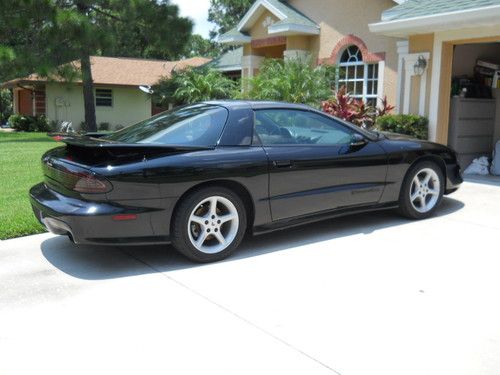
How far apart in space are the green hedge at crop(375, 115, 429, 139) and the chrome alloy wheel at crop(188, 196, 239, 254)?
649 cm

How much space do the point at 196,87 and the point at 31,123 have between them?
31.4 feet

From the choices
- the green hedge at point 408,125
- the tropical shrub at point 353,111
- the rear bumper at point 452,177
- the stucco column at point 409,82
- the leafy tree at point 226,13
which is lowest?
the rear bumper at point 452,177

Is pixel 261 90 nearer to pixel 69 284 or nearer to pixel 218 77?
pixel 218 77

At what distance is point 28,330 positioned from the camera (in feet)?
11.8

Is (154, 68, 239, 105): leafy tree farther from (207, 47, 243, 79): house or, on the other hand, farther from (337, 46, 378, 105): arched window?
(337, 46, 378, 105): arched window

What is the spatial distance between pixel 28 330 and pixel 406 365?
2413 mm

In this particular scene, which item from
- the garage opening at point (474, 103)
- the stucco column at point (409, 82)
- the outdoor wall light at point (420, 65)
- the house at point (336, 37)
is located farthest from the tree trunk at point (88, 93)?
the garage opening at point (474, 103)

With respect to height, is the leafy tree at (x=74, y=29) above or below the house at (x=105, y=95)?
above

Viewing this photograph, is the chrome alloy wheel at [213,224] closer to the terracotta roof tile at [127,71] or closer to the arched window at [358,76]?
the arched window at [358,76]

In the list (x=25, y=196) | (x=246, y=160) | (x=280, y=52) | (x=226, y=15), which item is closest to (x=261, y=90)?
(x=280, y=52)

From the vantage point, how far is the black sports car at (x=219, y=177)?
4520 millimetres

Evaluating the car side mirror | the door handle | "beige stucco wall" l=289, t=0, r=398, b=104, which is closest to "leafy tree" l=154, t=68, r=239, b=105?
"beige stucco wall" l=289, t=0, r=398, b=104

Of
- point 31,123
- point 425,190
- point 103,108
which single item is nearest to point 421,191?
point 425,190

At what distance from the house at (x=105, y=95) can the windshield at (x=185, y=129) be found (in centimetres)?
2163
